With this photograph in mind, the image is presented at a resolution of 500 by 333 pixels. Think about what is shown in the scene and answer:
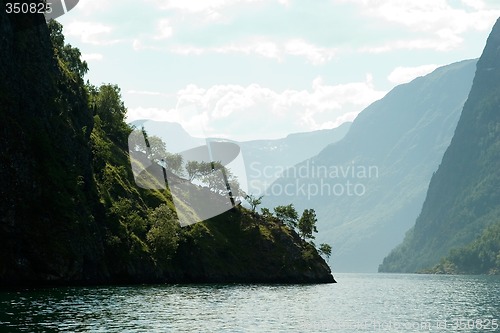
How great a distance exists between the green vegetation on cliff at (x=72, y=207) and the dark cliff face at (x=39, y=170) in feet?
0.77

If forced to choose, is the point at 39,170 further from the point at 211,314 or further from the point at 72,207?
the point at 211,314

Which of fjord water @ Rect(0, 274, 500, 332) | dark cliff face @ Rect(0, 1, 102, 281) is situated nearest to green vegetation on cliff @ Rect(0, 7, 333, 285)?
dark cliff face @ Rect(0, 1, 102, 281)

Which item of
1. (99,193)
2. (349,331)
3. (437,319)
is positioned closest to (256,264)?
(99,193)

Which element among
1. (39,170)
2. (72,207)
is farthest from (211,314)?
(39,170)

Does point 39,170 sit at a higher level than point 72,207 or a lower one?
higher

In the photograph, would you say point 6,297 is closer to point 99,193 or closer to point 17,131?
point 17,131

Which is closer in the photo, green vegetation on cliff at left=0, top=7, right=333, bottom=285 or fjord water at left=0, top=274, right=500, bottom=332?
fjord water at left=0, top=274, right=500, bottom=332

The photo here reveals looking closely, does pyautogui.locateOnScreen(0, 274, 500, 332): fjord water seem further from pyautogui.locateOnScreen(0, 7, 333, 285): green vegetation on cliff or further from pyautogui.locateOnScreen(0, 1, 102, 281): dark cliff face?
pyautogui.locateOnScreen(0, 7, 333, 285): green vegetation on cliff

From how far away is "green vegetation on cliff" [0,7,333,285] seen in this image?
389 ft

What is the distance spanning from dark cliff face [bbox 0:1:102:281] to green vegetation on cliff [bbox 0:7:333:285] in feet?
0.77

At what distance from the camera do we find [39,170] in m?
Result: 128

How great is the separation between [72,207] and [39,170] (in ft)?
36.2

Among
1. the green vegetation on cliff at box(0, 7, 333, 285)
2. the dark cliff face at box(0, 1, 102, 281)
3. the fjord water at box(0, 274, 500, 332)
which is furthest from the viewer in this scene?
the green vegetation on cliff at box(0, 7, 333, 285)

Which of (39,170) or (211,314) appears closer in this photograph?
(211,314)
